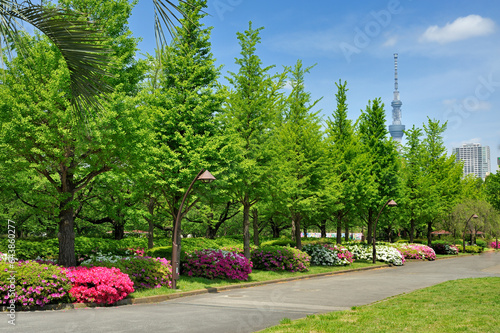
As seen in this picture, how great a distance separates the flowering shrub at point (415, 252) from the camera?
4116cm

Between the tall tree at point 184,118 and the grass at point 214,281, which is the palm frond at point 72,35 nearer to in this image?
the grass at point 214,281

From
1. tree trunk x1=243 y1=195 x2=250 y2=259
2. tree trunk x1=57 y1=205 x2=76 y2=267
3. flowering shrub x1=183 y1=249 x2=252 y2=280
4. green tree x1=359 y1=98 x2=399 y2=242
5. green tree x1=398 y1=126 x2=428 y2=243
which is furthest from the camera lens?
green tree x1=398 y1=126 x2=428 y2=243

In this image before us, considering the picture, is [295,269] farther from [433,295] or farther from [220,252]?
[433,295]

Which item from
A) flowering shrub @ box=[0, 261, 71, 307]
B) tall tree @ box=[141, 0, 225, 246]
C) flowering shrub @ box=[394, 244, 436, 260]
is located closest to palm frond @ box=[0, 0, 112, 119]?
flowering shrub @ box=[0, 261, 71, 307]

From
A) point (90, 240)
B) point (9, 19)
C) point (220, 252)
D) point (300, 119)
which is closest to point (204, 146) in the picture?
point (220, 252)

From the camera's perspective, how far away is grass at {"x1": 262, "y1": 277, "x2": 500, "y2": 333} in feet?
29.0

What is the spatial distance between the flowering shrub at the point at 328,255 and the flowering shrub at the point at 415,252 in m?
11.3

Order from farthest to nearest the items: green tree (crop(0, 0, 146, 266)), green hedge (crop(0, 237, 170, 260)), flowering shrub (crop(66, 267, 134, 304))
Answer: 1. green hedge (crop(0, 237, 170, 260))
2. green tree (crop(0, 0, 146, 266))
3. flowering shrub (crop(66, 267, 134, 304))

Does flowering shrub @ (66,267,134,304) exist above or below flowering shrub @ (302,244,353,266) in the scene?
above

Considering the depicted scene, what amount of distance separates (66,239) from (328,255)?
1984 centimetres

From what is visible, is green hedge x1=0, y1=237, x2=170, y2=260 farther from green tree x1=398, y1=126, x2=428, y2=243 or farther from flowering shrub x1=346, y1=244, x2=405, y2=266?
green tree x1=398, y1=126, x2=428, y2=243

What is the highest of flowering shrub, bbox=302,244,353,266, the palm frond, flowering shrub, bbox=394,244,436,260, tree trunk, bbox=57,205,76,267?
the palm frond

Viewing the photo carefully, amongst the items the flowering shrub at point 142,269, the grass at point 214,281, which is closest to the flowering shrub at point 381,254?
the grass at point 214,281

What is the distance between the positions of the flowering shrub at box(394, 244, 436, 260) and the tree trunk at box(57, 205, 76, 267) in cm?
3245
